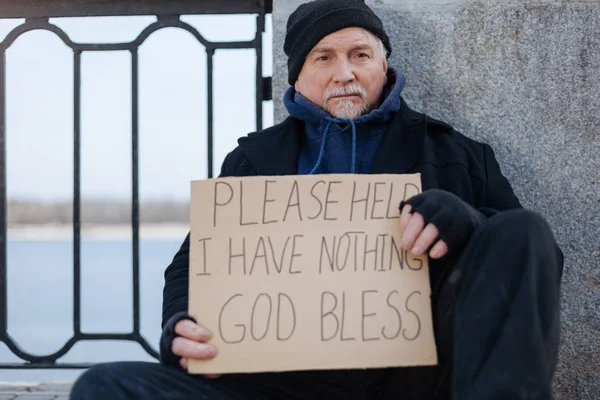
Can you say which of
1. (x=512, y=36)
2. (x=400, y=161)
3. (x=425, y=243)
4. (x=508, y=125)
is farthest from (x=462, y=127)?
(x=425, y=243)

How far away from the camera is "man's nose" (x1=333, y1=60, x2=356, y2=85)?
2219 mm

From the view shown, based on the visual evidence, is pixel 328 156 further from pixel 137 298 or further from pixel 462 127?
pixel 137 298

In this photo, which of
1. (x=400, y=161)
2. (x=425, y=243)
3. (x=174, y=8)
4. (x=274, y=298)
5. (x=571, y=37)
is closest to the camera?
(x=425, y=243)

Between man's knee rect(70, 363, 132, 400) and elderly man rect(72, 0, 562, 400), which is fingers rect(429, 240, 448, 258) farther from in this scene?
man's knee rect(70, 363, 132, 400)

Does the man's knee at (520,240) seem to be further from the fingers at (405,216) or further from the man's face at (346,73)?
the man's face at (346,73)

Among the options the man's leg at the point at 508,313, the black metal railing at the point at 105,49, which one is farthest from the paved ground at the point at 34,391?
the man's leg at the point at 508,313

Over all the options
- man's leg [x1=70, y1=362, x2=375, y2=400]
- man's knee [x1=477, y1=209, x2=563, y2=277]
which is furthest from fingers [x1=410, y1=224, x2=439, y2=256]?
man's leg [x1=70, y1=362, x2=375, y2=400]

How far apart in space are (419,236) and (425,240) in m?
0.02

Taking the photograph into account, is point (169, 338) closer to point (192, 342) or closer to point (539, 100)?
point (192, 342)

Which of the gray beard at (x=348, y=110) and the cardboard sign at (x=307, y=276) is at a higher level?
the gray beard at (x=348, y=110)

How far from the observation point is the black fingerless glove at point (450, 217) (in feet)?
4.93

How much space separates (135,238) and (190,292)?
126 cm

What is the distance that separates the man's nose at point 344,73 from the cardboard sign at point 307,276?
58 cm

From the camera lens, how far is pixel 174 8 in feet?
9.21
